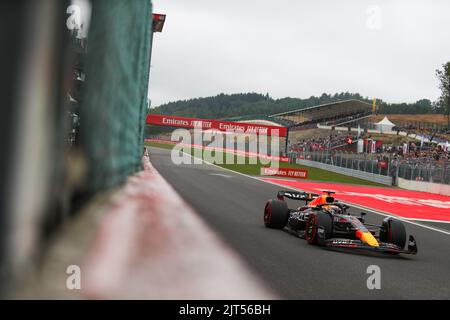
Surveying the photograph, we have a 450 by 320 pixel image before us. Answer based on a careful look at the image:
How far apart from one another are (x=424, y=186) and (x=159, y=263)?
3263 cm

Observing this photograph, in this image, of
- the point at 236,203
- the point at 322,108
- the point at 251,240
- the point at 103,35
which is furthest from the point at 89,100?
the point at 322,108

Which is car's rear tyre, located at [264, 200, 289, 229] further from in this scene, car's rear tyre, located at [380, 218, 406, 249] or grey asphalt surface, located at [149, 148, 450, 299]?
car's rear tyre, located at [380, 218, 406, 249]

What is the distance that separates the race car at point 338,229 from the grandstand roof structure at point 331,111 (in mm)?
69977

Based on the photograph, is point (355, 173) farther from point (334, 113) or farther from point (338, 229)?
point (334, 113)

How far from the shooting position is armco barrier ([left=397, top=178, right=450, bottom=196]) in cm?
2948

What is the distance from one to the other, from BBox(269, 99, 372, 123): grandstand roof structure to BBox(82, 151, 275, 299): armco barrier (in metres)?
79.7

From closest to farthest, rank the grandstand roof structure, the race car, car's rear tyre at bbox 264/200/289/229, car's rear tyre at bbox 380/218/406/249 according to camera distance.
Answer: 1. the race car
2. car's rear tyre at bbox 380/218/406/249
3. car's rear tyre at bbox 264/200/289/229
4. the grandstand roof structure

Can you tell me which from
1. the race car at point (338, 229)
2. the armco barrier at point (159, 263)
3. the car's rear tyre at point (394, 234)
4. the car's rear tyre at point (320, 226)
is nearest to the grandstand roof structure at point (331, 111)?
the race car at point (338, 229)

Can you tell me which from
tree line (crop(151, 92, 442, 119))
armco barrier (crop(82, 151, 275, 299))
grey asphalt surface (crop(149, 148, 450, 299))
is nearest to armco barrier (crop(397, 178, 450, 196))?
grey asphalt surface (crop(149, 148, 450, 299))

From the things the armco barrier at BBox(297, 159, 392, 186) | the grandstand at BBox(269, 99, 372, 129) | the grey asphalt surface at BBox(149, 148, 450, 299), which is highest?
the grandstand at BBox(269, 99, 372, 129)

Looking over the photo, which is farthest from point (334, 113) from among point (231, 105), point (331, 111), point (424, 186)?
point (231, 105)

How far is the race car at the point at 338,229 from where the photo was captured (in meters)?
8.98

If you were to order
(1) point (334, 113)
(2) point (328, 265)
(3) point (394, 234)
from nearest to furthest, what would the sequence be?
(2) point (328, 265) → (3) point (394, 234) → (1) point (334, 113)

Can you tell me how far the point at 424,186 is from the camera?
31484 millimetres
